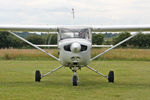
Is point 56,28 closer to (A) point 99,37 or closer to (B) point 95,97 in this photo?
(B) point 95,97

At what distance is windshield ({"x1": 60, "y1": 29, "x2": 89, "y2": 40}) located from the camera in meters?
11.7

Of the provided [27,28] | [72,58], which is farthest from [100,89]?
[27,28]

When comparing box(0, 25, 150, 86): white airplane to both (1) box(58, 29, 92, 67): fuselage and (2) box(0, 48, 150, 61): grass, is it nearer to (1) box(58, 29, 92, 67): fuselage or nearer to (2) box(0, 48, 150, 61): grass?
(1) box(58, 29, 92, 67): fuselage

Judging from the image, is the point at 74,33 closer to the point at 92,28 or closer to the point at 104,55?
the point at 92,28

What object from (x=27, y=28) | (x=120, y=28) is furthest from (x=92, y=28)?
(x=27, y=28)

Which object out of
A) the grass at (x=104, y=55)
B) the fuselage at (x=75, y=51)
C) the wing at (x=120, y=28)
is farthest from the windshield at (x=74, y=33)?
the grass at (x=104, y=55)

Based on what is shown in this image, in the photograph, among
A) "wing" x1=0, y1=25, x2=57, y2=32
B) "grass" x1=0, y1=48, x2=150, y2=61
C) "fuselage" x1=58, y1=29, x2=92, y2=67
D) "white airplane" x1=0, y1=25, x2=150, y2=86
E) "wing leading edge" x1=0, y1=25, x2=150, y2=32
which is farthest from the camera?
"grass" x1=0, y1=48, x2=150, y2=61

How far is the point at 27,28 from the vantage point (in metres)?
13.7

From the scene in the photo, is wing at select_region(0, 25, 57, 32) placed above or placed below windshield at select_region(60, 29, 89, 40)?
above

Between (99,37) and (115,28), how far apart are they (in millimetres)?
19570

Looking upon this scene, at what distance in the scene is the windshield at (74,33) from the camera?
11741mm

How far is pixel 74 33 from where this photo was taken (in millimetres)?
11766

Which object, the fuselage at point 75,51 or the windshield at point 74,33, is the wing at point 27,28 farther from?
the fuselage at point 75,51

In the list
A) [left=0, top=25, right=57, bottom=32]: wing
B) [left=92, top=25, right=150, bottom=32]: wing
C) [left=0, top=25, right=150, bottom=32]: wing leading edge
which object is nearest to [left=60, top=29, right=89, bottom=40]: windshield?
[left=0, top=25, right=150, bottom=32]: wing leading edge
